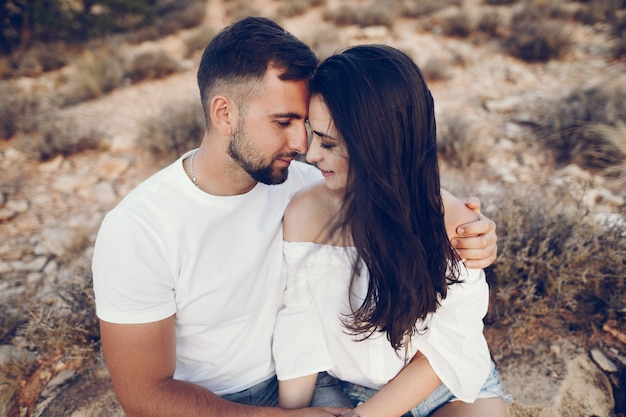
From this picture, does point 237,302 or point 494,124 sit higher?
point 237,302

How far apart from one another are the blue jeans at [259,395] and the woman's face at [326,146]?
1.06 metres

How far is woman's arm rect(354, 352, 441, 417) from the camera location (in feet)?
5.61

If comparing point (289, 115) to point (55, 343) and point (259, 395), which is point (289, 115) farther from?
point (55, 343)

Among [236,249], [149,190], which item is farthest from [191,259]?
[149,190]

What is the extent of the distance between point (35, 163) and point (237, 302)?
13.5 feet

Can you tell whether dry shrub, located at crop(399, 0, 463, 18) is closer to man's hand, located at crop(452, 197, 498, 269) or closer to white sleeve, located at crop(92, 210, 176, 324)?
man's hand, located at crop(452, 197, 498, 269)

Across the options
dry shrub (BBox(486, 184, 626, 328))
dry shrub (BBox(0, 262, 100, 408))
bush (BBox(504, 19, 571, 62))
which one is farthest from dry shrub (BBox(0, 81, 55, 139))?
bush (BBox(504, 19, 571, 62))

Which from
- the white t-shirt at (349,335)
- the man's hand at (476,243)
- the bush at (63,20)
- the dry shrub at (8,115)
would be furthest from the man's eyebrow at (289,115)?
the bush at (63,20)

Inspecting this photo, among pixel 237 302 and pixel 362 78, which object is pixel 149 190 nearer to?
pixel 237 302

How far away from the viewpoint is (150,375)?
5.16 feet

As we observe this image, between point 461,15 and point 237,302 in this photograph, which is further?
point 461,15

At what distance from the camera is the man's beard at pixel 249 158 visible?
1834 mm

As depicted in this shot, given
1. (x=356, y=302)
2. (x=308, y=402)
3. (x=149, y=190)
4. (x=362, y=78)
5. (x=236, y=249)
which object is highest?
(x=362, y=78)

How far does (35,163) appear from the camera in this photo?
4.62 m
